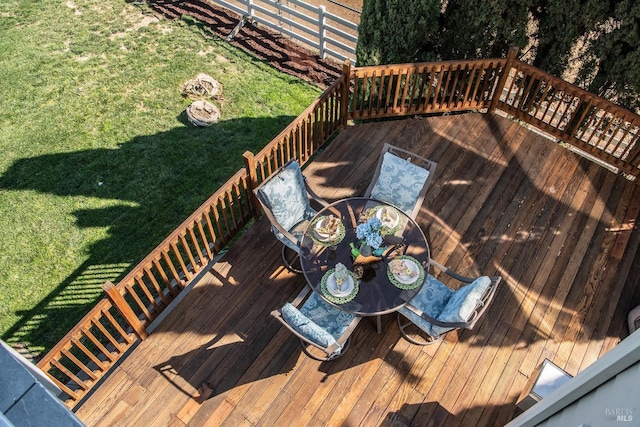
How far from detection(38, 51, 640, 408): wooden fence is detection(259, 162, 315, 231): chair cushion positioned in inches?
16.0

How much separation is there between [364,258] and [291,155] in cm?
227

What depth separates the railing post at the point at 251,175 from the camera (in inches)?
188

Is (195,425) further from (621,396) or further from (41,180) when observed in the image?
(41,180)

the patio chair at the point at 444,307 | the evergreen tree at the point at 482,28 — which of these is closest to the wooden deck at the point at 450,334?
the patio chair at the point at 444,307

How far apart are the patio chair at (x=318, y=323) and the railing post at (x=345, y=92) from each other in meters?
2.98

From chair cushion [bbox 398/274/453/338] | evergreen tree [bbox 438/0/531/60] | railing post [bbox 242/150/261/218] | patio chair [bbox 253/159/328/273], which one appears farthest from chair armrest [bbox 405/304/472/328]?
evergreen tree [bbox 438/0/531/60]

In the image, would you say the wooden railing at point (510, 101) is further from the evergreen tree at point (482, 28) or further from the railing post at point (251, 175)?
the railing post at point (251, 175)

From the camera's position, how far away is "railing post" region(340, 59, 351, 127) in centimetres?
580

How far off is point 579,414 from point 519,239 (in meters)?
3.24

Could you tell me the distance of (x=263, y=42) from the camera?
1022 centimetres

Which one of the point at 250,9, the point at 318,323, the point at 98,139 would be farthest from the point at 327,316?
the point at 250,9

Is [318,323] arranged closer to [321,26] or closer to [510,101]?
[510,101]

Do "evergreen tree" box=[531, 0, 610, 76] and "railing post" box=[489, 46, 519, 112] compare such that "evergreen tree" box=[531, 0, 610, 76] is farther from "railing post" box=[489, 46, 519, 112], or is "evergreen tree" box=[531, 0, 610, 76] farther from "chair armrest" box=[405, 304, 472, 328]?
"chair armrest" box=[405, 304, 472, 328]

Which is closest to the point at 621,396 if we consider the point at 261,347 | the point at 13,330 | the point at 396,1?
the point at 261,347
